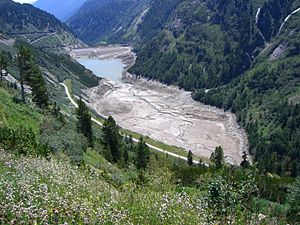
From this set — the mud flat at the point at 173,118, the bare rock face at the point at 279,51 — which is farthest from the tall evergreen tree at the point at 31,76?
the bare rock face at the point at 279,51

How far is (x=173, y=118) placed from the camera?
482 ft

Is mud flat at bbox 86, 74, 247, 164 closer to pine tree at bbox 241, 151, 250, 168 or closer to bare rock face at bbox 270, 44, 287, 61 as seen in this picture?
pine tree at bbox 241, 151, 250, 168

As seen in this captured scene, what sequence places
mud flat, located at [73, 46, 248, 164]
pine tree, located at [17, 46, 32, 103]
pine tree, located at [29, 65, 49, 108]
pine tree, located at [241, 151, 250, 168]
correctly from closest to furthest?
pine tree, located at [17, 46, 32, 103] < pine tree, located at [29, 65, 49, 108] < pine tree, located at [241, 151, 250, 168] < mud flat, located at [73, 46, 248, 164]

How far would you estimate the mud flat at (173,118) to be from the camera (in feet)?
408

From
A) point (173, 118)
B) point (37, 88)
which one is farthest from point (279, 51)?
point (37, 88)

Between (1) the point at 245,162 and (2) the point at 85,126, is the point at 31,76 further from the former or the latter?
(1) the point at 245,162

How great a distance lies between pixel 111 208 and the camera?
12031 millimetres

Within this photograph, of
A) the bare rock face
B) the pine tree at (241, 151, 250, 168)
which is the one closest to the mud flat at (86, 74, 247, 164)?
the pine tree at (241, 151, 250, 168)

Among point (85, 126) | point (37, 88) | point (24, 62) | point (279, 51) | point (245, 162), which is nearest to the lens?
point (24, 62)

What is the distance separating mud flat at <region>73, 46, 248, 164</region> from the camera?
124m

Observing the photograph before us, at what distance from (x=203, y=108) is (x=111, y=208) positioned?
513 feet

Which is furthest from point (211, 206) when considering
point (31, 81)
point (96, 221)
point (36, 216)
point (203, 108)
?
point (203, 108)

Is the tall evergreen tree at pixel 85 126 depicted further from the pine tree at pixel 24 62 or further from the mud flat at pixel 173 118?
the mud flat at pixel 173 118

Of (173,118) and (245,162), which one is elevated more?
(245,162)
